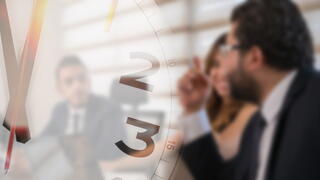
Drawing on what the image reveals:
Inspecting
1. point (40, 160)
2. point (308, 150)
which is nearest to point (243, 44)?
point (308, 150)

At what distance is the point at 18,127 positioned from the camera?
83 cm

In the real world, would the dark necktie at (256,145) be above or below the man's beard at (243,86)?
below

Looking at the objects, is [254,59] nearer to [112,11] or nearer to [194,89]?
[194,89]

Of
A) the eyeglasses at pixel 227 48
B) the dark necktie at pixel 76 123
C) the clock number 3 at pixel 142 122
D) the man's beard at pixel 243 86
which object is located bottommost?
the dark necktie at pixel 76 123

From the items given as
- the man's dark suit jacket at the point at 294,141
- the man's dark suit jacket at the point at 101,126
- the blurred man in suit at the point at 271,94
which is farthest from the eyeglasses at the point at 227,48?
the man's dark suit jacket at the point at 101,126

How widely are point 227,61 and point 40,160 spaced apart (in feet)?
1.50

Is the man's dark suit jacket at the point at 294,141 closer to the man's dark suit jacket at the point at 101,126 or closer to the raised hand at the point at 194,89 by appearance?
the raised hand at the point at 194,89

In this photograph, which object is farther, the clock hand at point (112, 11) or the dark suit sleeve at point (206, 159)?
the clock hand at point (112, 11)

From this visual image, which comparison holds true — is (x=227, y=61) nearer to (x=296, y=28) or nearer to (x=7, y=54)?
(x=296, y=28)

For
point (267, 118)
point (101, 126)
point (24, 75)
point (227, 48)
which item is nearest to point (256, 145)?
point (267, 118)

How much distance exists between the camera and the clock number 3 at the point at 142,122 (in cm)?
75
